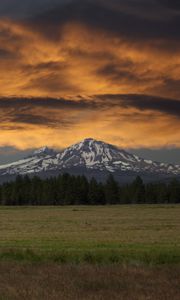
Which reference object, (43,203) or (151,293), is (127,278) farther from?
(43,203)

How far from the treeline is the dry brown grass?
461ft

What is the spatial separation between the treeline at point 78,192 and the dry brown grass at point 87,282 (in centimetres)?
14040

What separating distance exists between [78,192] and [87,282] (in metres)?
144

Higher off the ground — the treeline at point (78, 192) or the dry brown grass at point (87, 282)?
the treeline at point (78, 192)

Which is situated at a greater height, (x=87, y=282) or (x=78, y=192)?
(x=78, y=192)

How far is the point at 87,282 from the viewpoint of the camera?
1446cm

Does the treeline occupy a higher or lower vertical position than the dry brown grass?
higher

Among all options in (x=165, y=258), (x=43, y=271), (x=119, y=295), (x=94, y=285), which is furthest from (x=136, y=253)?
(x=119, y=295)

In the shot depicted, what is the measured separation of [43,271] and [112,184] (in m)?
147

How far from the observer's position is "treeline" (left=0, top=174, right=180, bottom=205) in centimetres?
15825

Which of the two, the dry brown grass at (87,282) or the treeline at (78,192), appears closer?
the dry brown grass at (87,282)

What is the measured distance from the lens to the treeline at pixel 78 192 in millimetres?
158250

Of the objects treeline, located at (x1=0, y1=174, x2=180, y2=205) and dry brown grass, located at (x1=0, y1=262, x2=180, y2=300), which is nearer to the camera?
dry brown grass, located at (x1=0, y1=262, x2=180, y2=300)

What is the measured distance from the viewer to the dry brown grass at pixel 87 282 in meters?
12.5
